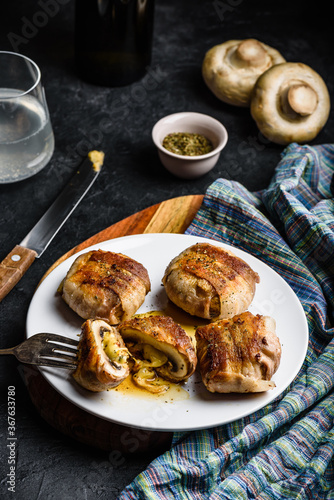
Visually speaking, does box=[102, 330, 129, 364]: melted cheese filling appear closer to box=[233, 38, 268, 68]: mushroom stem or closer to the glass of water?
the glass of water

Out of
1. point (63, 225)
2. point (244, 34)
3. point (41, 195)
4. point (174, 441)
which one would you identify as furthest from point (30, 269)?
point (244, 34)

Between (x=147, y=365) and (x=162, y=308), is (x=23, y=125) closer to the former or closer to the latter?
(x=162, y=308)

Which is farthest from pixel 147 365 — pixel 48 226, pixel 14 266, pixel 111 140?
pixel 111 140

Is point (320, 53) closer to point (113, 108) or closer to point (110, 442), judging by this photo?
point (113, 108)

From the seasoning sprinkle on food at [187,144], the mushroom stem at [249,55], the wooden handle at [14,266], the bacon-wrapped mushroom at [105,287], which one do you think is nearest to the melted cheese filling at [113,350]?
the bacon-wrapped mushroom at [105,287]

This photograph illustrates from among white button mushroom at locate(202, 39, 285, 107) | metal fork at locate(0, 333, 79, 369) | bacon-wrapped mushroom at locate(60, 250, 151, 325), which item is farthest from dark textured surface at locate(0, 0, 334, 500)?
bacon-wrapped mushroom at locate(60, 250, 151, 325)

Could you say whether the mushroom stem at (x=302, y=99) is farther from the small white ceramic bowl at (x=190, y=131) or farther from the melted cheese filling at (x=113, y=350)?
the melted cheese filling at (x=113, y=350)
